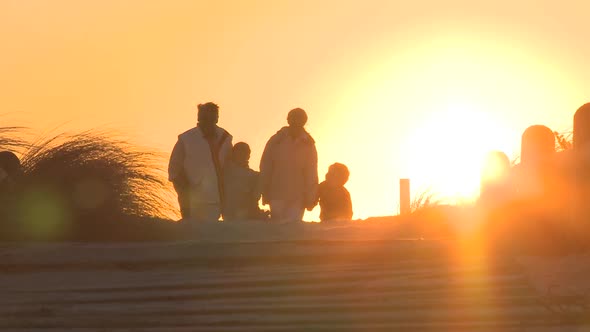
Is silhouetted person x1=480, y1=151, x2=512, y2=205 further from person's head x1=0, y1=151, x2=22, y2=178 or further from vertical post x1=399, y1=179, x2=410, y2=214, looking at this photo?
vertical post x1=399, y1=179, x2=410, y2=214

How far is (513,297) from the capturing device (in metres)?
3.82

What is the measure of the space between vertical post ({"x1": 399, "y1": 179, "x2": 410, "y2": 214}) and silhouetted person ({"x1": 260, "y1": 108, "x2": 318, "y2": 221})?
6.29ft

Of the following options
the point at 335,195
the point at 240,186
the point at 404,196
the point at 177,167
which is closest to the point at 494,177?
the point at 177,167

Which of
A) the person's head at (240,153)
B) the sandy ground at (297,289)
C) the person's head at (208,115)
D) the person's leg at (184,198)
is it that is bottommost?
the sandy ground at (297,289)

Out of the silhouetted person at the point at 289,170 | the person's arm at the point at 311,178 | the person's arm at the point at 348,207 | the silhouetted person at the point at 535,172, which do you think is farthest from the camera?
the person's arm at the point at 348,207

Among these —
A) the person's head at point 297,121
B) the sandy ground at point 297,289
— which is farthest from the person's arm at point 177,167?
the sandy ground at point 297,289

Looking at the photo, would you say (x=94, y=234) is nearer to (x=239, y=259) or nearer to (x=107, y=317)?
(x=239, y=259)

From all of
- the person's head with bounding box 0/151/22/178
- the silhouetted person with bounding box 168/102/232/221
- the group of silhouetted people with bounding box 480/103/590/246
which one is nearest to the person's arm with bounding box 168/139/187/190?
the silhouetted person with bounding box 168/102/232/221

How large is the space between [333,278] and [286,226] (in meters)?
5.95

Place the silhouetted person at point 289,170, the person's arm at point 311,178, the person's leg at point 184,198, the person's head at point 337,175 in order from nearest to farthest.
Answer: the person's leg at point 184,198, the silhouetted person at point 289,170, the person's arm at point 311,178, the person's head at point 337,175

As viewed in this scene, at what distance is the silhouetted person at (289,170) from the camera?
43.7 feet

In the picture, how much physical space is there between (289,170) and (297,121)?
501 millimetres

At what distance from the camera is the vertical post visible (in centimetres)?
1567

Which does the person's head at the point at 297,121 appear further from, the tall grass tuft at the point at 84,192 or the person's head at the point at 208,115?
the tall grass tuft at the point at 84,192
